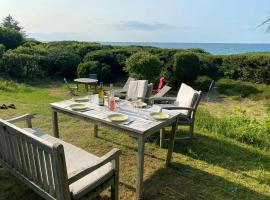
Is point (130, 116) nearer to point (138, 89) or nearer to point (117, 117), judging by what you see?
point (117, 117)

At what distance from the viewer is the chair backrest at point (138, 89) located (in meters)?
5.00

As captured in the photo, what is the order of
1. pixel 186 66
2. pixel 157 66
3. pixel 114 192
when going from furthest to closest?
pixel 186 66
pixel 157 66
pixel 114 192

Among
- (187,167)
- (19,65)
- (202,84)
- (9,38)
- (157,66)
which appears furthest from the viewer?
(9,38)

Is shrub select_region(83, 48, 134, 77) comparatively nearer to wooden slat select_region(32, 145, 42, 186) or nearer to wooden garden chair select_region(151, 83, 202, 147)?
wooden garden chair select_region(151, 83, 202, 147)

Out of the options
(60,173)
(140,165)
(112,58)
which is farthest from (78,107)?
(112,58)

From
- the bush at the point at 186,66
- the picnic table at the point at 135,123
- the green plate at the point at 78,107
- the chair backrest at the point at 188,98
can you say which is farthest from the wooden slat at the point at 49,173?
the bush at the point at 186,66

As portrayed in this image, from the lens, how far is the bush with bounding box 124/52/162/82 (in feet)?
31.2

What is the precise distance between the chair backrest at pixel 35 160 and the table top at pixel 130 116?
100 centimetres

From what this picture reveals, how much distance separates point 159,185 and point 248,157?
1.73 metres

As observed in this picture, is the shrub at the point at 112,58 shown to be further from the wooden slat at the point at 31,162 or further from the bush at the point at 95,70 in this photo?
the wooden slat at the point at 31,162

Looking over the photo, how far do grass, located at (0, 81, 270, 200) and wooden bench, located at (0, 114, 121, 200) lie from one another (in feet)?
1.78

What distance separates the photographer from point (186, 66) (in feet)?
33.8

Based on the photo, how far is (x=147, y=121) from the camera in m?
3.08

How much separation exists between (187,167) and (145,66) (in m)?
6.32
